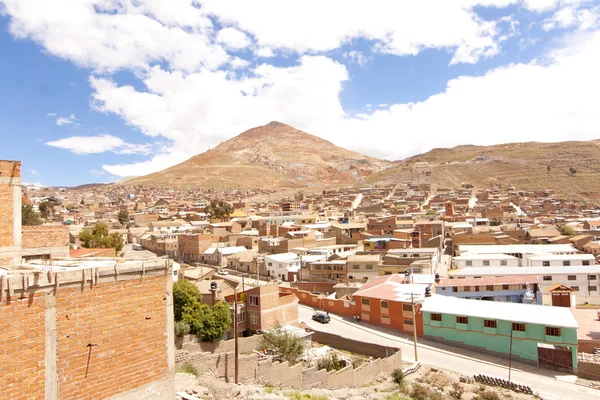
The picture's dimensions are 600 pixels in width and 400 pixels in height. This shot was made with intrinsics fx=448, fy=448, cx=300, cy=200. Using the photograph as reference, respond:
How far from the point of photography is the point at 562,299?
96.3 ft

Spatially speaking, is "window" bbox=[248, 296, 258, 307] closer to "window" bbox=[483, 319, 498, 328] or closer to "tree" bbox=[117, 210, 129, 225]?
"window" bbox=[483, 319, 498, 328]

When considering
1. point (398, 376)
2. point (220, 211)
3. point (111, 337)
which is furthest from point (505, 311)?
point (220, 211)

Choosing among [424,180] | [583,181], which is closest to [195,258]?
[424,180]

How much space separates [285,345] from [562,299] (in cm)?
2037

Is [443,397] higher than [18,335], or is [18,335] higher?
[18,335]

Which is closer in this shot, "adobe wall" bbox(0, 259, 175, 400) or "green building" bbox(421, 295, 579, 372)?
"adobe wall" bbox(0, 259, 175, 400)

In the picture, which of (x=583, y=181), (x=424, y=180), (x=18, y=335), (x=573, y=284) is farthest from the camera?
(x=424, y=180)

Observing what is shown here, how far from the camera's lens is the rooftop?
2130 centimetres

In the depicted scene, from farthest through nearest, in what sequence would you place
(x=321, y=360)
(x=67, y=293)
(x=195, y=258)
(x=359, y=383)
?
(x=195, y=258)
(x=321, y=360)
(x=359, y=383)
(x=67, y=293)

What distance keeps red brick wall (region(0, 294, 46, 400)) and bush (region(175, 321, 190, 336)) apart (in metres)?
11.7

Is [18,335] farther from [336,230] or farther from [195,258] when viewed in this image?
[336,230]

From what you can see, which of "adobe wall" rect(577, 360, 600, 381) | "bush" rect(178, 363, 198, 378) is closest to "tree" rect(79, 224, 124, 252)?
"bush" rect(178, 363, 198, 378)

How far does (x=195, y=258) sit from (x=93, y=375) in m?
42.3

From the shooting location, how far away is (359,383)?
18.3 m
